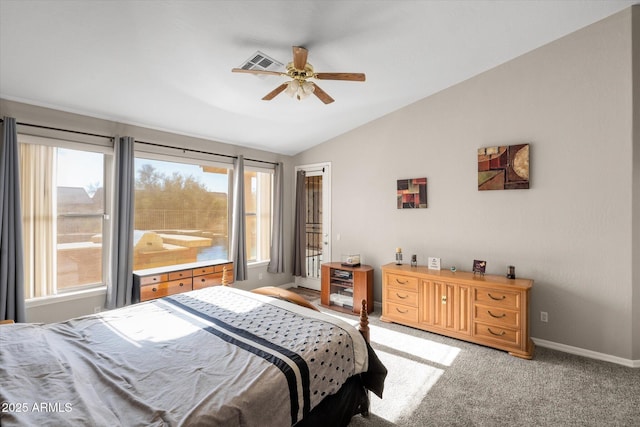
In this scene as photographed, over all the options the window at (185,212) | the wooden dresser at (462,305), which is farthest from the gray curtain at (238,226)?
the wooden dresser at (462,305)

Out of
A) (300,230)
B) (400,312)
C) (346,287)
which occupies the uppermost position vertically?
(300,230)

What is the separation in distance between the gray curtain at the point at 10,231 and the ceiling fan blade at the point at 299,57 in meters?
2.71

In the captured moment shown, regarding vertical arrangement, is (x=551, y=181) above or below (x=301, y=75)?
below

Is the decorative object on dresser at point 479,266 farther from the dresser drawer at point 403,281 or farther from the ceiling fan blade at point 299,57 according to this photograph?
the ceiling fan blade at point 299,57

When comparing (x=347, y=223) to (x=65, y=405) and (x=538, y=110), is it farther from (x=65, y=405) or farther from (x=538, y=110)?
(x=65, y=405)

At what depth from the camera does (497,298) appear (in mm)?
3215

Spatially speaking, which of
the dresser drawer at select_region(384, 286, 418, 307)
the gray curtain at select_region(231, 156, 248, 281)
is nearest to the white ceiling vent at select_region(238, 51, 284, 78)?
the gray curtain at select_region(231, 156, 248, 281)

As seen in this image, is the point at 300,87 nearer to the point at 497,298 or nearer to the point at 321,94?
the point at 321,94

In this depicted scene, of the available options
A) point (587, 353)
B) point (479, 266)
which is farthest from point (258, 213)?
point (587, 353)

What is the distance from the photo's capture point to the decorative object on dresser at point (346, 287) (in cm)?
439

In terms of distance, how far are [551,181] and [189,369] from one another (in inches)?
146

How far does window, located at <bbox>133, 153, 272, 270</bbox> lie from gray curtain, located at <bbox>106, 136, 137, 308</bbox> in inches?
12.1

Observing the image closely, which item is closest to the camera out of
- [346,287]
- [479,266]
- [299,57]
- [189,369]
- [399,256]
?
[189,369]

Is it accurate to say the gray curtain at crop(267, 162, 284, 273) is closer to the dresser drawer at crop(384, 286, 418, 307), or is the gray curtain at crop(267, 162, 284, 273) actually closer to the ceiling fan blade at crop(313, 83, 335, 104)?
the dresser drawer at crop(384, 286, 418, 307)
